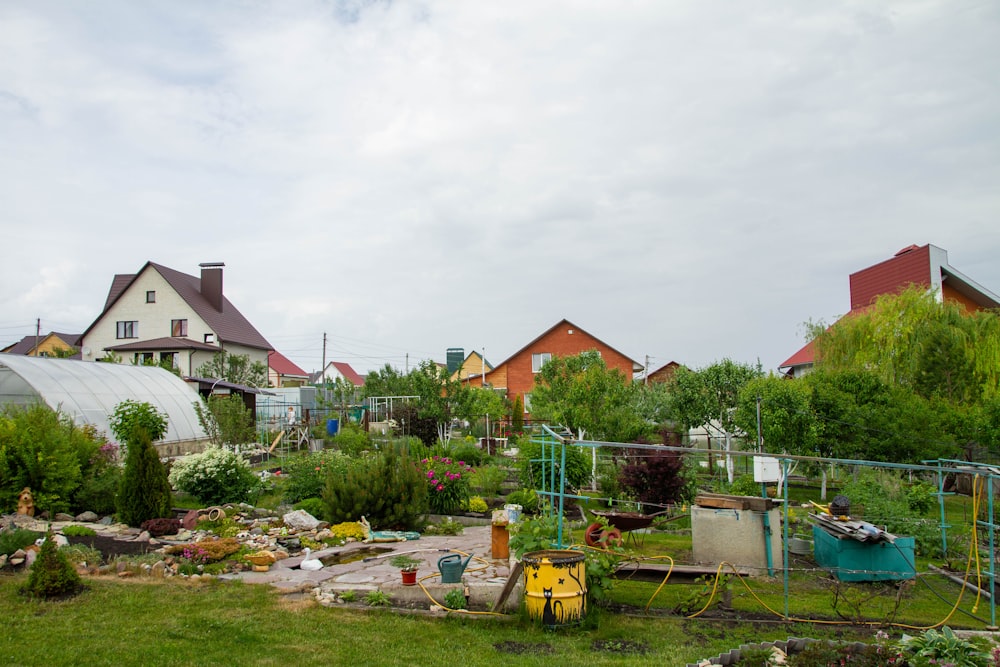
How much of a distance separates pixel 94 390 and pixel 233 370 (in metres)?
21.0

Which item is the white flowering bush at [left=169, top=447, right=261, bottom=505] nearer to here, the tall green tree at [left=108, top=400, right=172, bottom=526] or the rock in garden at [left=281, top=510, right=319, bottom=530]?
the tall green tree at [left=108, top=400, right=172, bottom=526]

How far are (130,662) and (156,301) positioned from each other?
132 feet

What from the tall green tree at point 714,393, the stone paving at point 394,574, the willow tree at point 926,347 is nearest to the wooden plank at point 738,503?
the stone paving at point 394,574

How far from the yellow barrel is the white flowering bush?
8.57 m

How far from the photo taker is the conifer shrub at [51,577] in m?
7.29

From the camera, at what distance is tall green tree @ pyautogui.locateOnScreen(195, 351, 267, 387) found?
127 ft

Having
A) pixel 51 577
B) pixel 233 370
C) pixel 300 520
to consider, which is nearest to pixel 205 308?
pixel 233 370

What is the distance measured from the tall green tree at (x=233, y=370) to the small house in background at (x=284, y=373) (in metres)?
19.8

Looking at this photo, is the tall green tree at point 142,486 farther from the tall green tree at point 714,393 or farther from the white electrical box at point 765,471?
the tall green tree at point 714,393

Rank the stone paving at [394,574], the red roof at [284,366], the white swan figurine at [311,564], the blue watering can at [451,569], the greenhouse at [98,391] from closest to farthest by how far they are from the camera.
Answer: the stone paving at [394,574] < the blue watering can at [451,569] < the white swan figurine at [311,564] < the greenhouse at [98,391] < the red roof at [284,366]

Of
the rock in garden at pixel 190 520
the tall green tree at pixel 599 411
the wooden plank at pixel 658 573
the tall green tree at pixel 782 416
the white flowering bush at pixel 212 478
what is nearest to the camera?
the wooden plank at pixel 658 573

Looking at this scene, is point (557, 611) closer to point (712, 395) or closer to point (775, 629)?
point (775, 629)

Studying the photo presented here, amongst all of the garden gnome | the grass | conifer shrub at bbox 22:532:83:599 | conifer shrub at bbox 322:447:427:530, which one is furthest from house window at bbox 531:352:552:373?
conifer shrub at bbox 22:532:83:599

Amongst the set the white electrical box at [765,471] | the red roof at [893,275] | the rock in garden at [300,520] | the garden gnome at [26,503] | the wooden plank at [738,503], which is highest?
the red roof at [893,275]
